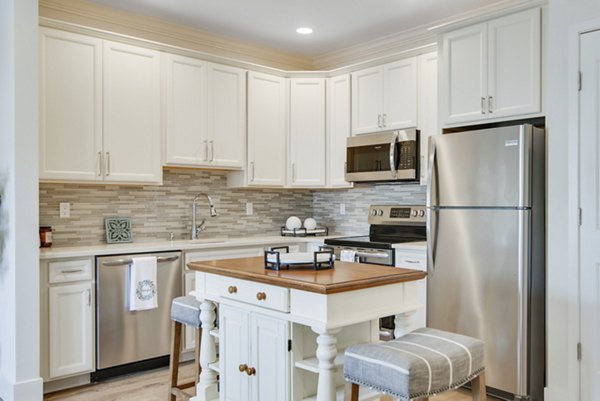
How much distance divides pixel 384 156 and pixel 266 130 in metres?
1.10

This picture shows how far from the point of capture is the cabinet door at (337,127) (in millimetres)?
4578

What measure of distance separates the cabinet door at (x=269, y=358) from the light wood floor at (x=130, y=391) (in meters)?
1.06

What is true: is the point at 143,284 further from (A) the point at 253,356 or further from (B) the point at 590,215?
(B) the point at 590,215

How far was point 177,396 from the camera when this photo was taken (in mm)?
2834

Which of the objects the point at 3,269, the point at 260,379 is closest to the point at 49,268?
the point at 3,269

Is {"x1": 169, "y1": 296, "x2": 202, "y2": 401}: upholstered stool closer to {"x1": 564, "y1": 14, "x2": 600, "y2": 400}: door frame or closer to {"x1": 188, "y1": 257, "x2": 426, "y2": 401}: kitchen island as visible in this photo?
{"x1": 188, "y1": 257, "x2": 426, "y2": 401}: kitchen island

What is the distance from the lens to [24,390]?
2.96 meters

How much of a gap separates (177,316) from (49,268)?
970 mm

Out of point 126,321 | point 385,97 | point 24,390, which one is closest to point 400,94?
point 385,97

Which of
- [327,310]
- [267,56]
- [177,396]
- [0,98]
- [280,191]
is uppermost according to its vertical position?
[267,56]

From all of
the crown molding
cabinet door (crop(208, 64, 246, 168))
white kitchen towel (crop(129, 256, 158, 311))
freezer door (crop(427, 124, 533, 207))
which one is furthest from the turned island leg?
the crown molding

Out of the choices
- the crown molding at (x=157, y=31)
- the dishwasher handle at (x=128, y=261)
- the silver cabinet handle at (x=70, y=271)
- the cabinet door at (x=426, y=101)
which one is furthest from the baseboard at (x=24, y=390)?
the cabinet door at (x=426, y=101)

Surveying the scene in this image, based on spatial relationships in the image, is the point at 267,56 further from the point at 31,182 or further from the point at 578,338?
the point at 578,338

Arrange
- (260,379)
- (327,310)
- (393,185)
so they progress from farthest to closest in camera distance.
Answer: (393,185), (260,379), (327,310)
